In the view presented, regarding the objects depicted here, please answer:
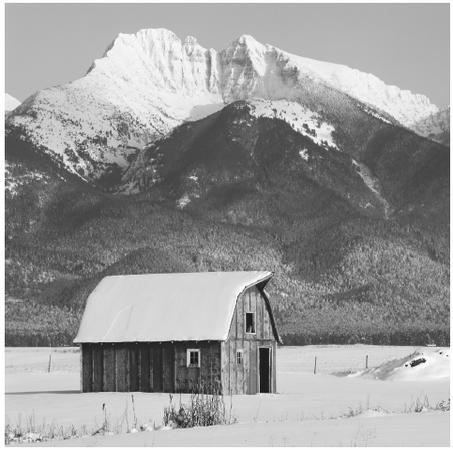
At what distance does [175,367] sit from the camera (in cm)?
6450

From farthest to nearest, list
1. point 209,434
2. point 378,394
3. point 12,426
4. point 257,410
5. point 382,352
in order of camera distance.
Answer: point 382,352, point 378,394, point 257,410, point 12,426, point 209,434

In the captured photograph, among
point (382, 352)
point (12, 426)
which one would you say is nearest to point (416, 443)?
point (12, 426)

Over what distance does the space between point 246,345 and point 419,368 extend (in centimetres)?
1587

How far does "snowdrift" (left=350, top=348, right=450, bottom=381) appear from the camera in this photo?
7750 centimetres

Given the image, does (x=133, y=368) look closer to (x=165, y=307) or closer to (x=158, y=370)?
(x=158, y=370)

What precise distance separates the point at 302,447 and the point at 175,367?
31.5 meters

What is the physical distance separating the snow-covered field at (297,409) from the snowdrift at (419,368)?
0.08 m

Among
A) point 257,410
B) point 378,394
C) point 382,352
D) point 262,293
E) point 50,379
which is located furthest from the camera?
point 382,352

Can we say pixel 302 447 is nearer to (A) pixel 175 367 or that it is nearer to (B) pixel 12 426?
(B) pixel 12 426

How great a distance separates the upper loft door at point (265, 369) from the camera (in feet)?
220

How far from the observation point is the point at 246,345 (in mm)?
66000

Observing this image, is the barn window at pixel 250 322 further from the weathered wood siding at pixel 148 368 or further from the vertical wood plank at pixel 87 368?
the vertical wood plank at pixel 87 368

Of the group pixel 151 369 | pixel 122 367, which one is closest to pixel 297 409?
pixel 151 369

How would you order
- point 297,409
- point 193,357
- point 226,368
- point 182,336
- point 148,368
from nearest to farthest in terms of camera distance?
point 297,409, point 226,368, point 193,357, point 182,336, point 148,368
